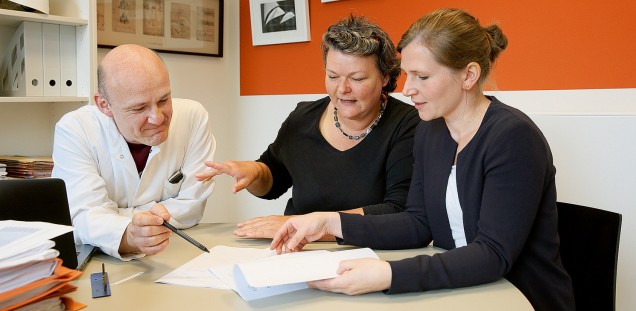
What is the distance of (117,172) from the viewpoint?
170cm

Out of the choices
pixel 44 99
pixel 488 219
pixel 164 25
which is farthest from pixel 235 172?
pixel 164 25

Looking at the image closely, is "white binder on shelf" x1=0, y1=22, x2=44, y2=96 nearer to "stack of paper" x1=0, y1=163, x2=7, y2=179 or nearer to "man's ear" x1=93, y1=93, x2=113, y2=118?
"stack of paper" x1=0, y1=163, x2=7, y2=179

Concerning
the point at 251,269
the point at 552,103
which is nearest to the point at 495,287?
the point at 251,269

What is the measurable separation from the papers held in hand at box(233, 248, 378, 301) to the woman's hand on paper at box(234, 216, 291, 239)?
1.03 feet

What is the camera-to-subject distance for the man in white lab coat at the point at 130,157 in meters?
1.47

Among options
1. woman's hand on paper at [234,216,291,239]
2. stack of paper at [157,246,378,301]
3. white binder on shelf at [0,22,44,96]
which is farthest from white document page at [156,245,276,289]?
white binder on shelf at [0,22,44,96]

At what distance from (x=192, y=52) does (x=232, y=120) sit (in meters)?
0.52

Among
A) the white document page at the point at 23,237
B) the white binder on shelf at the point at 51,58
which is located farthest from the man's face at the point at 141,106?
the white binder on shelf at the point at 51,58

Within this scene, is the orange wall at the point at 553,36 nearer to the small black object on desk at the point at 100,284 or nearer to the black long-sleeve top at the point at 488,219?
the black long-sleeve top at the point at 488,219

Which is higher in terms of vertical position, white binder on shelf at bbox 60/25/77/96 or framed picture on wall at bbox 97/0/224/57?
framed picture on wall at bbox 97/0/224/57

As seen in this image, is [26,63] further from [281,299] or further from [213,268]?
[281,299]

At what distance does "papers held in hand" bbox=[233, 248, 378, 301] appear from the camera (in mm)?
1147

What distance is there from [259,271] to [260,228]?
45 centimetres

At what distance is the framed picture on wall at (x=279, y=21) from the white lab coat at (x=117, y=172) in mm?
1469
